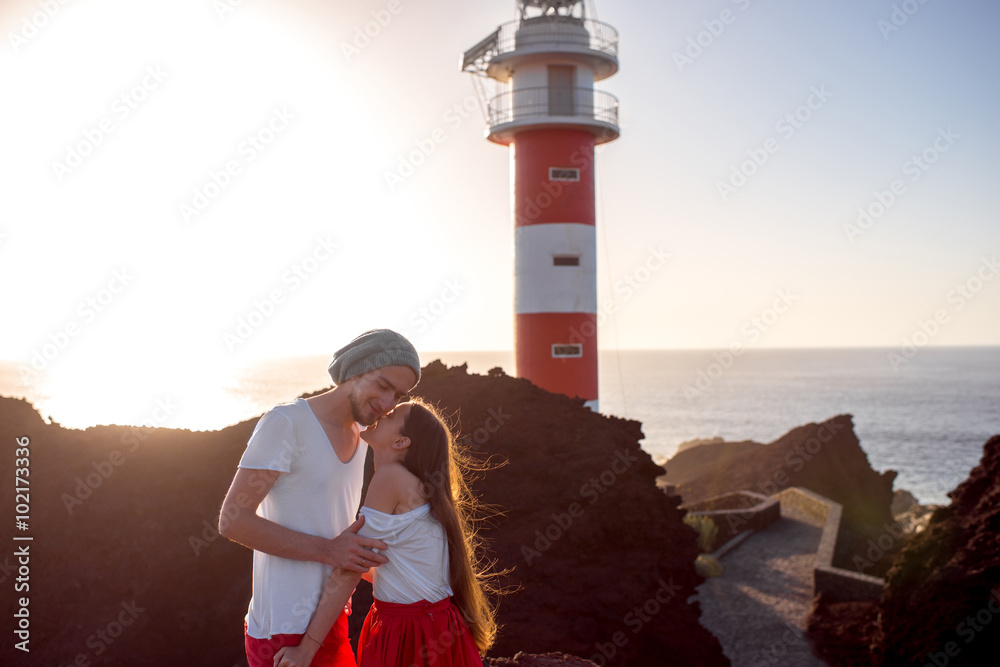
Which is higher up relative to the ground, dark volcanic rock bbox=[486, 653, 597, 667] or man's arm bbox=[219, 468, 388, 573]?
man's arm bbox=[219, 468, 388, 573]

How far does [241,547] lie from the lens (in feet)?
20.5

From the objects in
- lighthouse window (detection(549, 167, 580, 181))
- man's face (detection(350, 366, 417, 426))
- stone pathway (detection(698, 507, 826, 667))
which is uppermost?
lighthouse window (detection(549, 167, 580, 181))

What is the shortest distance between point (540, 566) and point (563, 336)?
10.1m

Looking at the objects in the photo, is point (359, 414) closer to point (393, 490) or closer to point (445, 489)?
point (393, 490)

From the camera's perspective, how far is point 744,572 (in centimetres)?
1345

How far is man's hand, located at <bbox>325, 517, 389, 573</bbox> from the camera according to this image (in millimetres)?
2746

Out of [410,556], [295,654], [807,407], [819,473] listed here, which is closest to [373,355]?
[410,556]

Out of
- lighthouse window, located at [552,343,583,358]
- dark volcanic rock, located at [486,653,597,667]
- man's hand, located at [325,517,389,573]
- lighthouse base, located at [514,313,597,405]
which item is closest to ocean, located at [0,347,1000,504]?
lighthouse base, located at [514,313,597,405]

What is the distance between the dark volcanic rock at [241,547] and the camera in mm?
5633

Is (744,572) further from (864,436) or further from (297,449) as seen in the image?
(864,436)

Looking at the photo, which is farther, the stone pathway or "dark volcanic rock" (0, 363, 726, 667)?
the stone pathway

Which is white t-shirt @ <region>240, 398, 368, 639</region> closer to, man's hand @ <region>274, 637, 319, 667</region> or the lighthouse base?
man's hand @ <region>274, 637, 319, 667</region>

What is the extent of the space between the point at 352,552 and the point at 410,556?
0.35 metres

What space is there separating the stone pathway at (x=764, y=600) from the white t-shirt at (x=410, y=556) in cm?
827
